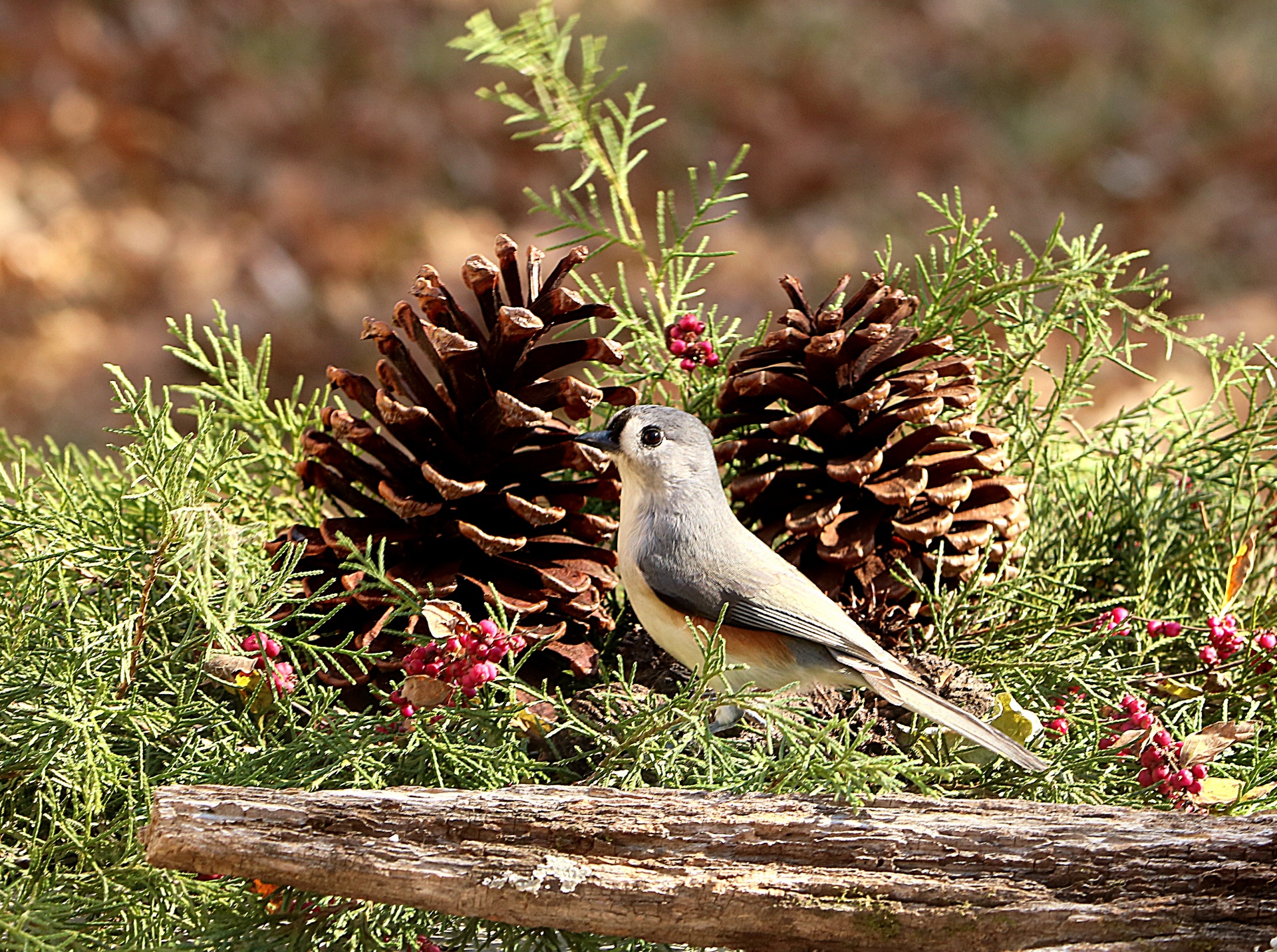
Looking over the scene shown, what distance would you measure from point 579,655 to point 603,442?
184mm

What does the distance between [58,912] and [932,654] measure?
0.67 meters

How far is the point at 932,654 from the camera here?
1039mm

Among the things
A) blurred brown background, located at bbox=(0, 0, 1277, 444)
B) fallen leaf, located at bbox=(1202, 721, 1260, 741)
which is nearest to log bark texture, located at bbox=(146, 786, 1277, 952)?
fallen leaf, located at bbox=(1202, 721, 1260, 741)

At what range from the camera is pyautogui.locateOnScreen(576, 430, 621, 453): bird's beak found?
104cm

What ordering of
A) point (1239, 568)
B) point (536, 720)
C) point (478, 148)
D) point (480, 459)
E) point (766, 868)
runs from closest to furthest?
point (766, 868)
point (536, 720)
point (480, 459)
point (1239, 568)
point (478, 148)

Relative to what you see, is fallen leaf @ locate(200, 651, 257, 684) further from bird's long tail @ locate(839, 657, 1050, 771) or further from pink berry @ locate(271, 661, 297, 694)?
bird's long tail @ locate(839, 657, 1050, 771)

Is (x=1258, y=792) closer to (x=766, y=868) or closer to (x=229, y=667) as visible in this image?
(x=766, y=868)

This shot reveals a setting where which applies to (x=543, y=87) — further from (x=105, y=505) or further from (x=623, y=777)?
(x=623, y=777)

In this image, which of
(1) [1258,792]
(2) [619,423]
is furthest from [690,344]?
(1) [1258,792]

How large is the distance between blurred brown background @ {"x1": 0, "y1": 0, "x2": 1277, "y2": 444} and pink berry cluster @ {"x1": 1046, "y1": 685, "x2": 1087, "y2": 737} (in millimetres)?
2999

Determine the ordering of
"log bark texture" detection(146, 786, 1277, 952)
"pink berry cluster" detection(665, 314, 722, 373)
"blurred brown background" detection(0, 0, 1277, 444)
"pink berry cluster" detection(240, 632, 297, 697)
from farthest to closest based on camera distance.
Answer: "blurred brown background" detection(0, 0, 1277, 444) → "pink berry cluster" detection(665, 314, 722, 373) → "pink berry cluster" detection(240, 632, 297, 697) → "log bark texture" detection(146, 786, 1277, 952)

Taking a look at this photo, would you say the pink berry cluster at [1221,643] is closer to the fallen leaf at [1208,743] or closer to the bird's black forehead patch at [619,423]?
the fallen leaf at [1208,743]

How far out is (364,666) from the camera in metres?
0.97

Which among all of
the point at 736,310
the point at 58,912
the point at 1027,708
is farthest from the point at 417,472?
the point at 736,310
